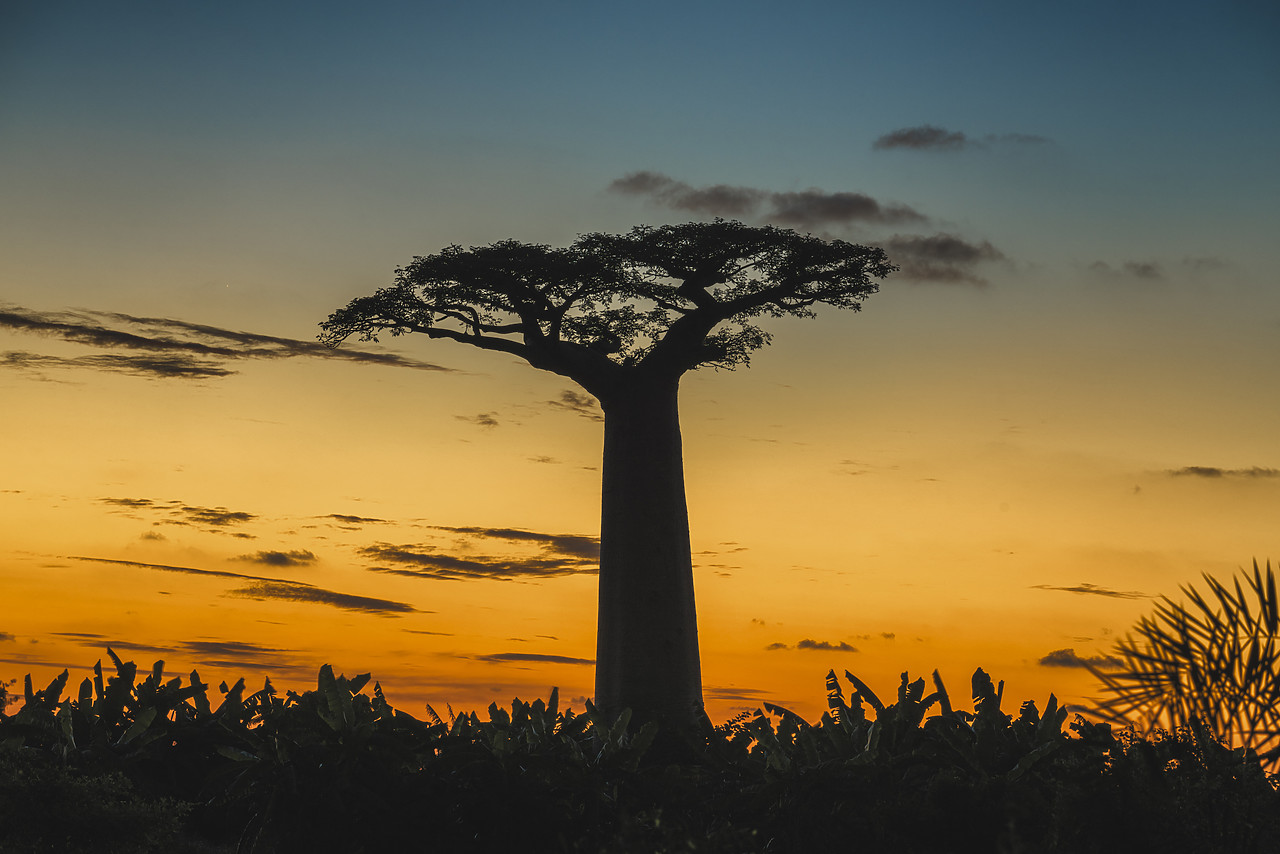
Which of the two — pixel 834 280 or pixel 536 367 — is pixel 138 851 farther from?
pixel 834 280

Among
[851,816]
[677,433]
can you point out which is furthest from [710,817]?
[677,433]

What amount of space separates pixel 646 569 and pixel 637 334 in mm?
5027

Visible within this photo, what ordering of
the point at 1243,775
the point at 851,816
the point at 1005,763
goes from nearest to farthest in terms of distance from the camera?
the point at 1243,775
the point at 851,816
the point at 1005,763

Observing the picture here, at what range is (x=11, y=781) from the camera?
8.15m

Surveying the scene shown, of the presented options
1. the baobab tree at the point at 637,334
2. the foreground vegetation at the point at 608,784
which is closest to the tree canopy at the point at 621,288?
the baobab tree at the point at 637,334

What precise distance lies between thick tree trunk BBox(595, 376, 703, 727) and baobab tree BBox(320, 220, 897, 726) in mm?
22

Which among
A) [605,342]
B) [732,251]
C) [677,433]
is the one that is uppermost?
[732,251]

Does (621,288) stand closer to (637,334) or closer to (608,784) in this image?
(637,334)

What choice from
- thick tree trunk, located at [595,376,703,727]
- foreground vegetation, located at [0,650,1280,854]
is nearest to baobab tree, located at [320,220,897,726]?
thick tree trunk, located at [595,376,703,727]

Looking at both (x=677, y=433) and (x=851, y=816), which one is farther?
(x=677, y=433)

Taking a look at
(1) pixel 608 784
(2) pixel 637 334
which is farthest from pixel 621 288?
(1) pixel 608 784

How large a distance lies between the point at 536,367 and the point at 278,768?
1101 centimetres

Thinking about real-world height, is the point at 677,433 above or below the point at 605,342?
below

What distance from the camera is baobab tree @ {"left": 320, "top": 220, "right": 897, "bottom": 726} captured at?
54.7ft
